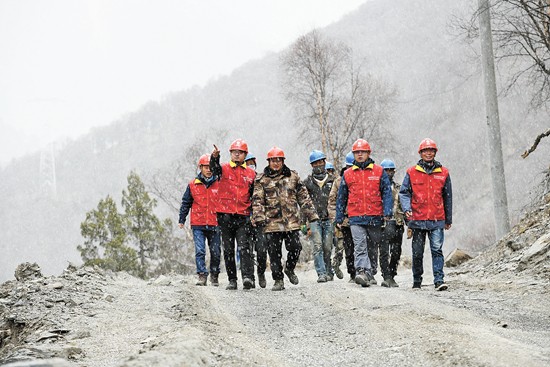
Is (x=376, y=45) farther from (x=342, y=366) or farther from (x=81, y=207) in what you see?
(x=342, y=366)

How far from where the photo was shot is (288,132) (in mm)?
98688

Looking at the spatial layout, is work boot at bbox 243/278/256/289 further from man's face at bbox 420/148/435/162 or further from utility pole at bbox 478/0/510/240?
utility pole at bbox 478/0/510/240

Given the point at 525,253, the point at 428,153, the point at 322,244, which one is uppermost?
the point at 428,153

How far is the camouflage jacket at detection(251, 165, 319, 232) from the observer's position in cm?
947

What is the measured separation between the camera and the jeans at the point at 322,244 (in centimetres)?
1130

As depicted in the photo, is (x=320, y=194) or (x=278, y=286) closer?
(x=278, y=286)

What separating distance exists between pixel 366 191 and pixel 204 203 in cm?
311

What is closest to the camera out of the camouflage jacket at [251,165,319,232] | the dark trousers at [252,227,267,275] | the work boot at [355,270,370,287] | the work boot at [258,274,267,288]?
the work boot at [355,270,370,287]

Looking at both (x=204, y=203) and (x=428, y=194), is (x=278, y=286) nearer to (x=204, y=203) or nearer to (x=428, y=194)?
(x=204, y=203)

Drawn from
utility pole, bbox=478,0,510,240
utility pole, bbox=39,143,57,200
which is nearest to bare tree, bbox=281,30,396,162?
utility pole, bbox=478,0,510,240

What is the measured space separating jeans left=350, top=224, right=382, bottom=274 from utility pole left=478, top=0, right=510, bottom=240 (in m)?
4.83

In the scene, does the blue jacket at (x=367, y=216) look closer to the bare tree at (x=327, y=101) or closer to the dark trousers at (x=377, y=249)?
the dark trousers at (x=377, y=249)

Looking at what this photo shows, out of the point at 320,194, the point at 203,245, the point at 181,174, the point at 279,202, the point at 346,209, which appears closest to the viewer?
the point at 279,202

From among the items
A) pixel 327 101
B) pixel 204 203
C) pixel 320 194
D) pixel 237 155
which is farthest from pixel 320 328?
pixel 327 101
